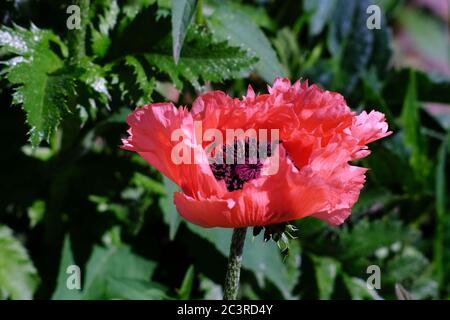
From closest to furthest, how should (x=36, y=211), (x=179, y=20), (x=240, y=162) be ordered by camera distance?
(x=240, y=162), (x=179, y=20), (x=36, y=211)

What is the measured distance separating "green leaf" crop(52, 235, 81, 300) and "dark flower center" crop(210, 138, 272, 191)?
49cm

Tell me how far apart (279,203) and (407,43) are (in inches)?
109

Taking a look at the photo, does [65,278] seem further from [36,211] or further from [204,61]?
[204,61]

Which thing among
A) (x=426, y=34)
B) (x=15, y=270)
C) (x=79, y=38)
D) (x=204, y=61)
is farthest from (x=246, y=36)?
(x=426, y=34)

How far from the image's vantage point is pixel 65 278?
A: 127 centimetres

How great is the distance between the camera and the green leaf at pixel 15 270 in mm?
1242

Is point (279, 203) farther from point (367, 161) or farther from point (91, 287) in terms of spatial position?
point (367, 161)

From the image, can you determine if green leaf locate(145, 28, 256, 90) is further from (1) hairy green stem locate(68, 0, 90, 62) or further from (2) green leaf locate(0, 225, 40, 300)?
(2) green leaf locate(0, 225, 40, 300)

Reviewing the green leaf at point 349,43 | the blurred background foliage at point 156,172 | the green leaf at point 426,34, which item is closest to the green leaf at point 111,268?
the blurred background foliage at point 156,172

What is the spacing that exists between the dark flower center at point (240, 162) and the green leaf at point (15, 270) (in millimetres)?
536

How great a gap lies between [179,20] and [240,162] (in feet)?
0.73

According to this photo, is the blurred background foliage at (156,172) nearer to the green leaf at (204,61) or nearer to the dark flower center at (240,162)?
the green leaf at (204,61)

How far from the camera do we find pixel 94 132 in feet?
4.21
